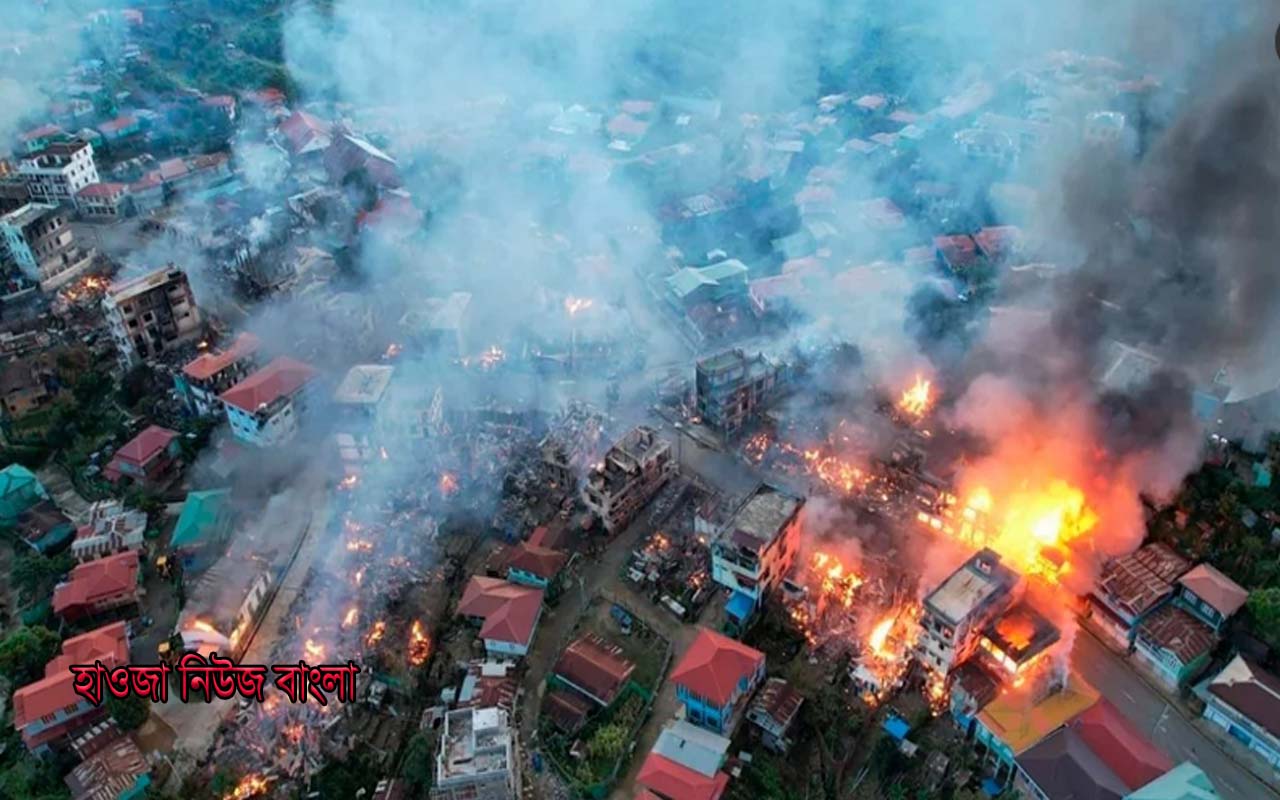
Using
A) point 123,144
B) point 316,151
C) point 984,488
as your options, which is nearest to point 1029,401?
point 984,488

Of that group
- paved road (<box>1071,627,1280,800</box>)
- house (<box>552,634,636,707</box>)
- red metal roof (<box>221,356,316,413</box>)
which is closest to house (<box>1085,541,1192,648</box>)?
paved road (<box>1071,627,1280,800</box>)

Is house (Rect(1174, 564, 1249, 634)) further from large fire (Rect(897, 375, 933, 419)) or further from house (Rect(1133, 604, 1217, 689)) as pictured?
large fire (Rect(897, 375, 933, 419))

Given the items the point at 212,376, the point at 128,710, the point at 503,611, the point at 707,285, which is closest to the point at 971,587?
the point at 503,611

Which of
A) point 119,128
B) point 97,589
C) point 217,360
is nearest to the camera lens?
point 97,589

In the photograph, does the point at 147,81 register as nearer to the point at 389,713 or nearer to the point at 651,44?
the point at 651,44

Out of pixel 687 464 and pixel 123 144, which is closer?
pixel 687 464

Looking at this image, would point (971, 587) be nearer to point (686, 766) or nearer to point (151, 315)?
point (686, 766)

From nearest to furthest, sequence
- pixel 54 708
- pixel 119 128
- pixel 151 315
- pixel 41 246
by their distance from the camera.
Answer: pixel 54 708 → pixel 151 315 → pixel 41 246 → pixel 119 128
